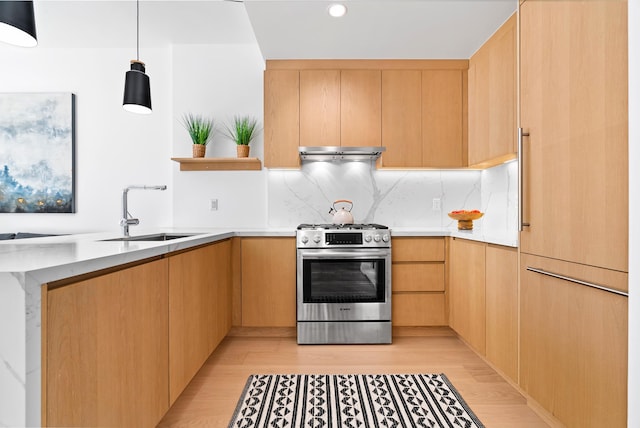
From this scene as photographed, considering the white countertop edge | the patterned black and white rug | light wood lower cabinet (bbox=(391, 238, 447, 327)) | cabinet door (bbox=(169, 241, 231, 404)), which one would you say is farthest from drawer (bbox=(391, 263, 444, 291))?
cabinet door (bbox=(169, 241, 231, 404))

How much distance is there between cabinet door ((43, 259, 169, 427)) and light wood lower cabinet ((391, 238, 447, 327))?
190cm

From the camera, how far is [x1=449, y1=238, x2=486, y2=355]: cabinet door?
2.42 metres

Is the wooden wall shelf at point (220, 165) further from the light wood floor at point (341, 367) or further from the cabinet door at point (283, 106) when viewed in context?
the light wood floor at point (341, 367)

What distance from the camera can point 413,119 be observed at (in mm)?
3248

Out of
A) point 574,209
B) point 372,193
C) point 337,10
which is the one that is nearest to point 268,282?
point 372,193

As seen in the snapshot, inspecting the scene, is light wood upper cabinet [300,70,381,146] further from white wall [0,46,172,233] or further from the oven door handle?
white wall [0,46,172,233]

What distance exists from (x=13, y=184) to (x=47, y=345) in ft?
11.4

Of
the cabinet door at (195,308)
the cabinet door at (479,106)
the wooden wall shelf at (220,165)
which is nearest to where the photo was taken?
the cabinet door at (195,308)

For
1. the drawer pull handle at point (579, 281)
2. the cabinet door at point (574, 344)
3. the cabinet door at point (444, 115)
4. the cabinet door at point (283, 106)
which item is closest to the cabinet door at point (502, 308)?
the cabinet door at point (574, 344)

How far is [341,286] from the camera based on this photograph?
295 centimetres

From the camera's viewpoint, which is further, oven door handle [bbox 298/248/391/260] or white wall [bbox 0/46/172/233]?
white wall [bbox 0/46/172/233]

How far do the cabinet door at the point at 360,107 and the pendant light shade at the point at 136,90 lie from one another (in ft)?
5.27

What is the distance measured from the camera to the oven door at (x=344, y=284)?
2912mm

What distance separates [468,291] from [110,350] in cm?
226
